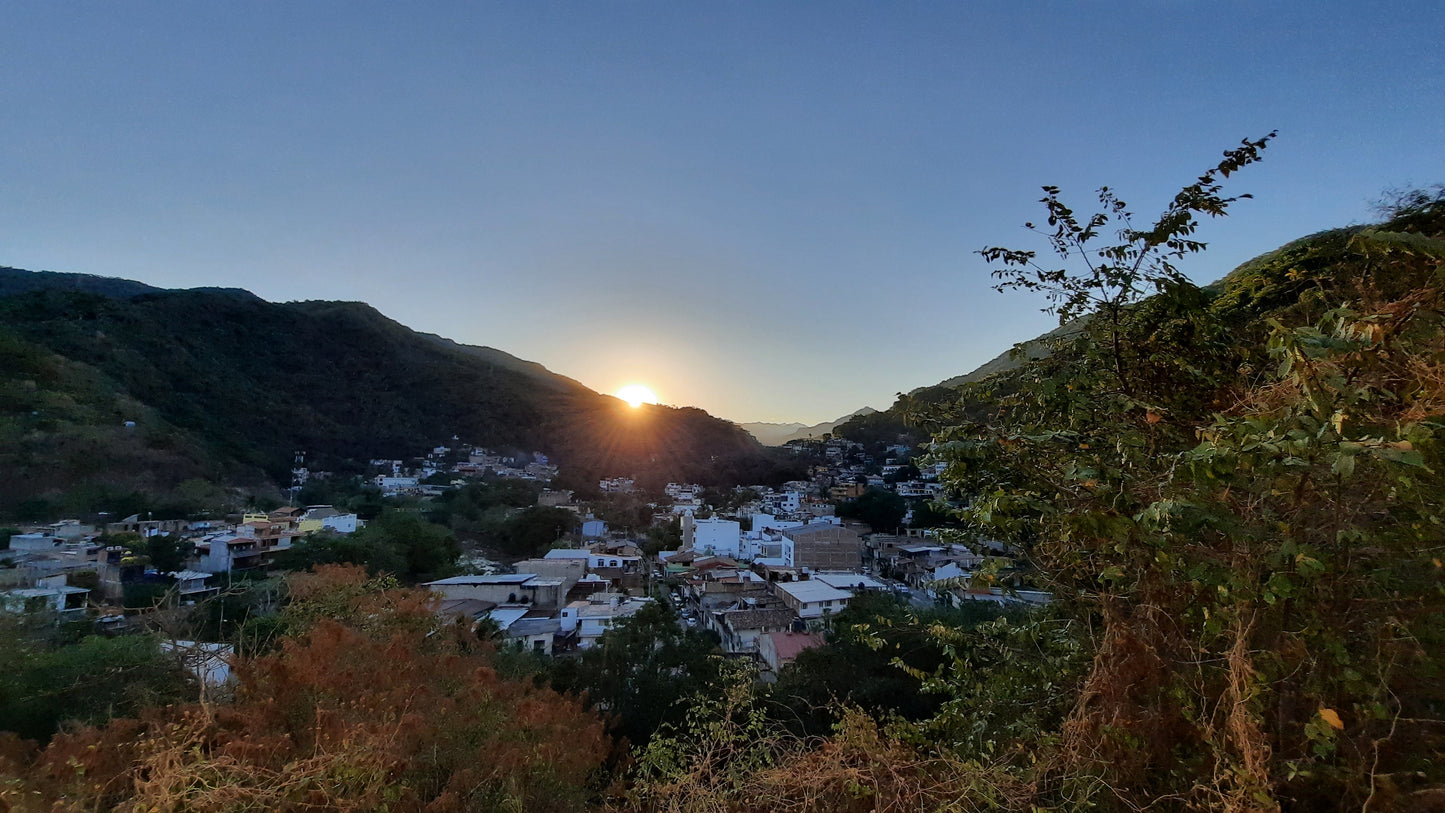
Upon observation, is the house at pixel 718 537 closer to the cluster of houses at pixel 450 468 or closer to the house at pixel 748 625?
the house at pixel 748 625

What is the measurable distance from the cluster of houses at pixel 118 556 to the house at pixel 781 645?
11.0 m

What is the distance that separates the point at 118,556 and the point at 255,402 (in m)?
26.3

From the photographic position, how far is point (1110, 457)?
209 centimetres

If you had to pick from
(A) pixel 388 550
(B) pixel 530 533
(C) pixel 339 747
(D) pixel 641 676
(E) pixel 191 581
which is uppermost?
(C) pixel 339 747

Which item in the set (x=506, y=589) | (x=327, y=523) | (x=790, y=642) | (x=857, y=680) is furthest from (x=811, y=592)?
(x=327, y=523)

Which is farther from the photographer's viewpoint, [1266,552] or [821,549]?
[821,549]

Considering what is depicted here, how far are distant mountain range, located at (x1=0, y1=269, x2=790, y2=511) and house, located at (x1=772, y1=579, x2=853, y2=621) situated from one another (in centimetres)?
2592

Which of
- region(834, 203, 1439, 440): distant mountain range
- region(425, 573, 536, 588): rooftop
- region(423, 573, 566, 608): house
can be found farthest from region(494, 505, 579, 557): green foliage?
region(834, 203, 1439, 440): distant mountain range

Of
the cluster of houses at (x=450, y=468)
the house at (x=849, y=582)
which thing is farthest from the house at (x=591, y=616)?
the cluster of houses at (x=450, y=468)

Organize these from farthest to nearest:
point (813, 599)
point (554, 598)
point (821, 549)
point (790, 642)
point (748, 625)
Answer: point (821, 549) → point (554, 598) → point (813, 599) → point (748, 625) → point (790, 642)

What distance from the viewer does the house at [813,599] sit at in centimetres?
1512

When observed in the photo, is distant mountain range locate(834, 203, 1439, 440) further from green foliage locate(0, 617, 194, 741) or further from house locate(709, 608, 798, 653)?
house locate(709, 608, 798, 653)

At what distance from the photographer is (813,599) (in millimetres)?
15492

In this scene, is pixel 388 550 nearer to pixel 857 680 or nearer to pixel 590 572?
pixel 590 572
